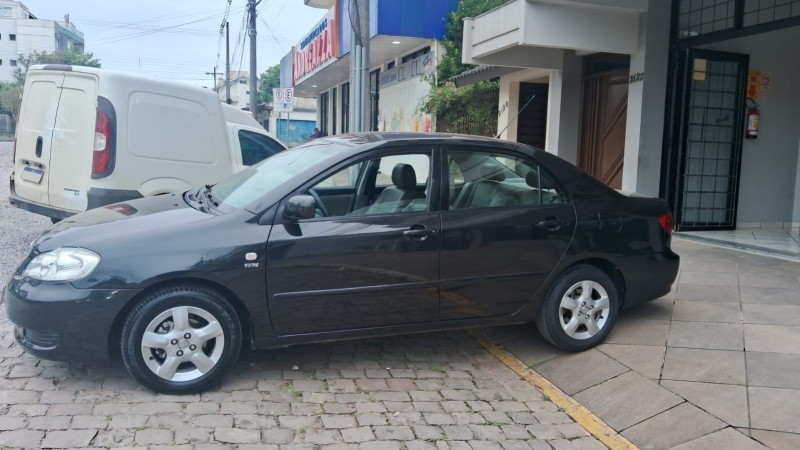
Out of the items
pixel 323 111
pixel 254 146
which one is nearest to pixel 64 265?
pixel 254 146

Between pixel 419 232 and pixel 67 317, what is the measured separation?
2.13 meters

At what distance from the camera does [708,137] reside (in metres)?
8.88

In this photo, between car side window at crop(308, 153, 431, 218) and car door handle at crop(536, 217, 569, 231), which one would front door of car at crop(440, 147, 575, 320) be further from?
car side window at crop(308, 153, 431, 218)

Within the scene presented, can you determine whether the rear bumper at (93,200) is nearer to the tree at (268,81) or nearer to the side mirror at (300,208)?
the side mirror at (300,208)

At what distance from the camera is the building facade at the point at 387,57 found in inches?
650

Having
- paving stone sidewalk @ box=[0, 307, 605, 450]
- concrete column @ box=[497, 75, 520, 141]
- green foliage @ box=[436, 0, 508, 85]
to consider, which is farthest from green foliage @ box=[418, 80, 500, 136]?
paving stone sidewalk @ box=[0, 307, 605, 450]

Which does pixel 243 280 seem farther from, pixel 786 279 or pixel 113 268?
pixel 786 279

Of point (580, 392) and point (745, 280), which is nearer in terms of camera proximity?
point (580, 392)

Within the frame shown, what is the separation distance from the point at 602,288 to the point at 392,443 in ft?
6.95

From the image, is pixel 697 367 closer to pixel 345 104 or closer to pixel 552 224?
pixel 552 224

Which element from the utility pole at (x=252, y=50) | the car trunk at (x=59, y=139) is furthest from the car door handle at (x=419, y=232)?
the utility pole at (x=252, y=50)

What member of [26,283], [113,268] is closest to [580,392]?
[113,268]

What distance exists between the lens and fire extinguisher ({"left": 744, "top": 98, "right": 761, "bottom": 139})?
353 inches

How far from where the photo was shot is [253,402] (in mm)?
3832
